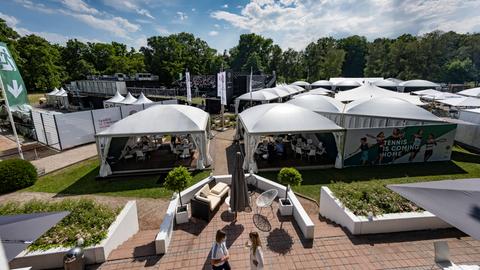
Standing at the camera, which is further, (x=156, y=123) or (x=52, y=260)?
(x=156, y=123)

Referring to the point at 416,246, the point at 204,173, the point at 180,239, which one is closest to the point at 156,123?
the point at 204,173

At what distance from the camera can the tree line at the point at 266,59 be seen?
4694 cm

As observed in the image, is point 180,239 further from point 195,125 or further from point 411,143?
point 411,143

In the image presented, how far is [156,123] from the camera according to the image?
439 inches

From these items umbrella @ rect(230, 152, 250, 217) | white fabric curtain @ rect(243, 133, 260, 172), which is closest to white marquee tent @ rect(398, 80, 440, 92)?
white fabric curtain @ rect(243, 133, 260, 172)

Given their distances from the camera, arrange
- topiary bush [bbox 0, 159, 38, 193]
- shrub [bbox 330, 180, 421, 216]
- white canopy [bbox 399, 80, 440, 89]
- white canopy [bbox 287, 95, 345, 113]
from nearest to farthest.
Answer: shrub [bbox 330, 180, 421, 216] < topiary bush [bbox 0, 159, 38, 193] < white canopy [bbox 287, 95, 345, 113] < white canopy [bbox 399, 80, 440, 89]

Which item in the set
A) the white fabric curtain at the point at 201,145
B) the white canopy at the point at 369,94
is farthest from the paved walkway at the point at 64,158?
the white canopy at the point at 369,94

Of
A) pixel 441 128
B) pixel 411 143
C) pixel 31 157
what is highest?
pixel 441 128

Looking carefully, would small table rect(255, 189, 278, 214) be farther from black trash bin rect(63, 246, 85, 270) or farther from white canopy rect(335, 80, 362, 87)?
white canopy rect(335, 80, 362, 87)

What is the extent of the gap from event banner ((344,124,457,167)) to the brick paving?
5.65 meters

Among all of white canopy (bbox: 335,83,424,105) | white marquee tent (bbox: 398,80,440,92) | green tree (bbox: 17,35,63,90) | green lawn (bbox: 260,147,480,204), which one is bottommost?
green lawn (bbox: 260,147,480,204)

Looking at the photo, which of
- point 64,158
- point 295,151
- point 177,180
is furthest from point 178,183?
point 64,158

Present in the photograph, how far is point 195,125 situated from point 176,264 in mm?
7061

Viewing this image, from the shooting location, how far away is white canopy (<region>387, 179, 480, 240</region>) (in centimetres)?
329
